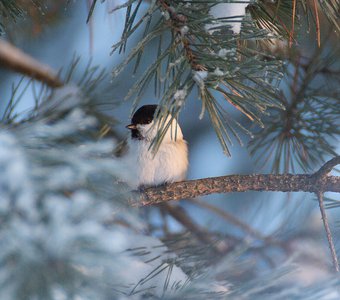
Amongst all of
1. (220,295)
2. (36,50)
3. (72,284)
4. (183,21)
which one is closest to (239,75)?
(183,21)

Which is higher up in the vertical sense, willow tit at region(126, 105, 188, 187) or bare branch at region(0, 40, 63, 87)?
bare branch at region(0, 40, 63, 87)

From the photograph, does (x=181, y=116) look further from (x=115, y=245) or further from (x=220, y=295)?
(x=115, y=245)

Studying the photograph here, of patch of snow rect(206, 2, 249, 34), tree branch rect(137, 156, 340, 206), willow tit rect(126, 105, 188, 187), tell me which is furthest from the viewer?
willow tit rect(126, 105, 188, 187)

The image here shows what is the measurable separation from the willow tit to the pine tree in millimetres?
56

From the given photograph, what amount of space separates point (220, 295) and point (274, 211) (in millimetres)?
482

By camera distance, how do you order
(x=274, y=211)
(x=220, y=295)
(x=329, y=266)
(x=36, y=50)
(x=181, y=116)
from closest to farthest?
(x=220, y=295)
(x=329, y=266)
(x=274, y=211)
(x=36, y=50)
(x=181, y=116)

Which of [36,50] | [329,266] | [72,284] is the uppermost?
[36,50]

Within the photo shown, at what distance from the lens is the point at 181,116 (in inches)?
57.7

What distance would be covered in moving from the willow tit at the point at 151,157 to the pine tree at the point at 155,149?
6cm

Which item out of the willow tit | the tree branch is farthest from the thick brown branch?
the willow tit

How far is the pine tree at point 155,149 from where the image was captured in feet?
1.19

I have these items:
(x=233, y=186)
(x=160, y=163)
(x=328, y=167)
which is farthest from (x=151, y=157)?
(x=328, y=167)

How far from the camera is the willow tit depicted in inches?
42.1

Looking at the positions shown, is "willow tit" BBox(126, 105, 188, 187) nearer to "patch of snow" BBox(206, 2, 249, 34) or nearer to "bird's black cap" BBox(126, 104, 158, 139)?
"bird's black cap" BBox(126, 104, 158, 139)
